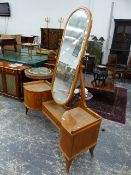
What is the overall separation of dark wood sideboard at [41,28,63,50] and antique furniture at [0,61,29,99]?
2665 millimetres

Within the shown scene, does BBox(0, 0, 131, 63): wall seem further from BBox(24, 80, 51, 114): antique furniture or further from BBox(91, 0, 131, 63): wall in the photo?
BBox(24, 80, 51, 114): antique furniture

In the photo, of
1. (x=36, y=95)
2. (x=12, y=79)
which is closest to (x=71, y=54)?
(x=36, y=95)

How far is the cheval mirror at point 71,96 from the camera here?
1550 mm

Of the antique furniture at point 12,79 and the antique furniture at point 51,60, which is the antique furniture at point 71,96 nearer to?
the antique furniture at point 12,79

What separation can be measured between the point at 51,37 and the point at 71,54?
3818 mm

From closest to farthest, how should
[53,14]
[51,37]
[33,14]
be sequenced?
[51,37]
[53,14]
[33,14]

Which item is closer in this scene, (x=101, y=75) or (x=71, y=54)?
(x=71, y=54)

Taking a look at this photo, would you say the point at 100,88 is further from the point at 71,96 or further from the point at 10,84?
the point at 10,84

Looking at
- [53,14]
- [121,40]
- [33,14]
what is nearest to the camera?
[121,40]

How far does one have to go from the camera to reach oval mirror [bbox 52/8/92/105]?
1705mm

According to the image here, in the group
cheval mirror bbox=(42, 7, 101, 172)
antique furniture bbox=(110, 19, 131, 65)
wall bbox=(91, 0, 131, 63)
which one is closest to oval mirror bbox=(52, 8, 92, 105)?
cheval mirror bbox=(42, 7, 101, 172)

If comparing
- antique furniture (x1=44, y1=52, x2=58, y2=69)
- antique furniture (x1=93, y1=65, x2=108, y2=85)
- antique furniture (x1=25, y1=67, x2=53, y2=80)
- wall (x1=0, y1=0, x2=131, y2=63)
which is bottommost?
antique furniture (x1=93, y1=65, x2=108, y2=85)

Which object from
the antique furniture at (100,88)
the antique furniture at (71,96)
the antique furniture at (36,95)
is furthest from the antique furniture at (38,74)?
the antique furniture at (100,88)

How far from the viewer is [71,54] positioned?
1.90 meters
